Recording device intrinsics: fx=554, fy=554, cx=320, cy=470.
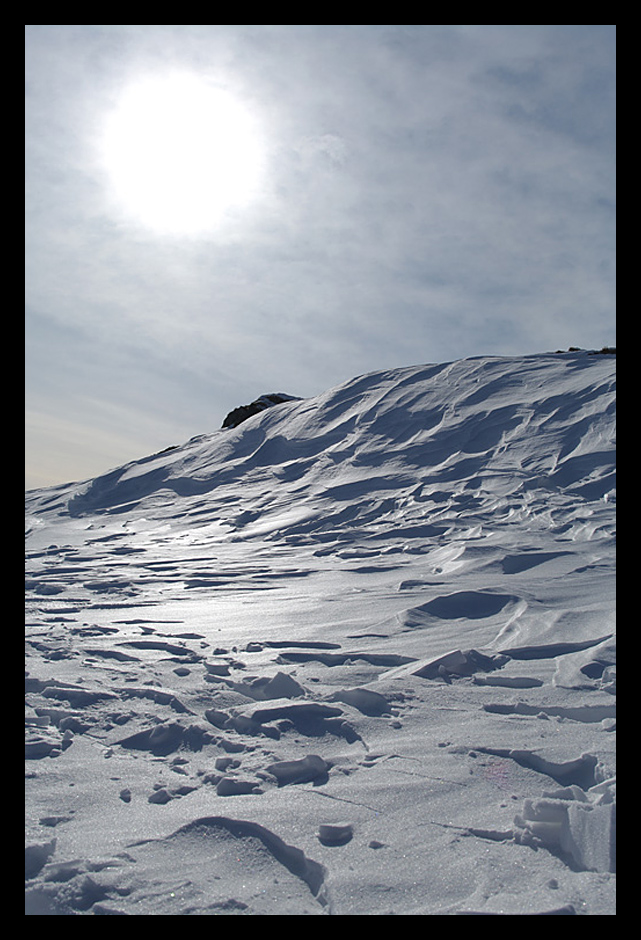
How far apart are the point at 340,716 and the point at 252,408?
18.2m

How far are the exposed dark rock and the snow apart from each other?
1226 centimetres

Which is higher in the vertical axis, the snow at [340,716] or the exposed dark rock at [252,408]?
the exposed dark rock at [252,408]

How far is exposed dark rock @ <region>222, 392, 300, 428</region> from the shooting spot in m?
20.2

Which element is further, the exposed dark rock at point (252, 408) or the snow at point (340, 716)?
the exposed dark rock at point (252, 408)

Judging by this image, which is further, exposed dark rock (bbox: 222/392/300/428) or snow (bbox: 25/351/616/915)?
exposed dark rock (bbox: 222/392/300/428)

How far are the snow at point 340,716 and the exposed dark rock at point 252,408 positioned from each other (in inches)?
483

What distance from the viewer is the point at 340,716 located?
279 cm

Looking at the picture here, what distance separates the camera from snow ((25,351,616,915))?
1.72 metres

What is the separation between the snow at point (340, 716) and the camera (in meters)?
1.72

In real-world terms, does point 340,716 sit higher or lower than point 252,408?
lower

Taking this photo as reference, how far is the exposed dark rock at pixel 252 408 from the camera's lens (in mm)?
20188

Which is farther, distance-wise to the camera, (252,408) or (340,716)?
(252,408)

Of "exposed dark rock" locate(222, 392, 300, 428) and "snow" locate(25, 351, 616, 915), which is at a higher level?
"exposed dark rock" locate(222, 392, 300, 428)
